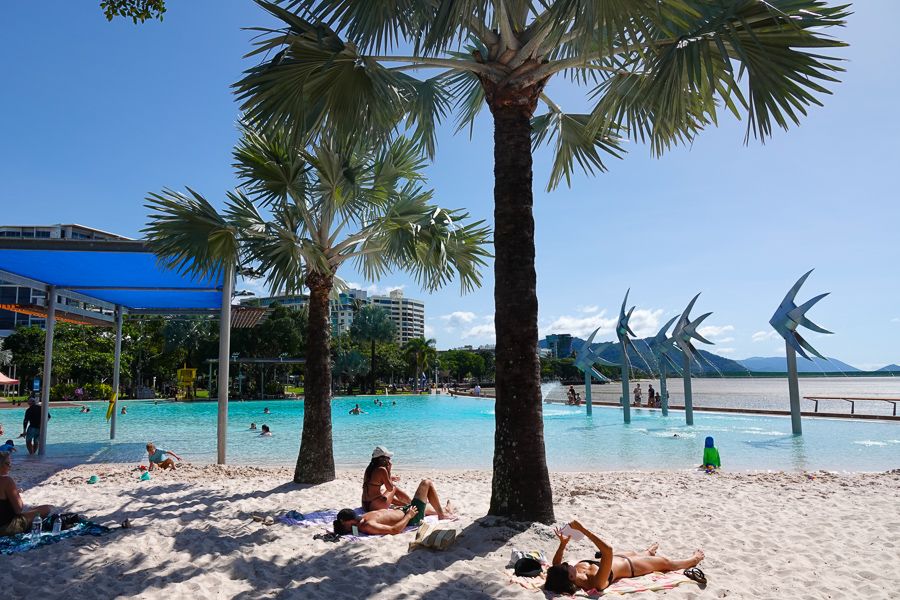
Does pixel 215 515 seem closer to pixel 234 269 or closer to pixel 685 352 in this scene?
pixel 234 269

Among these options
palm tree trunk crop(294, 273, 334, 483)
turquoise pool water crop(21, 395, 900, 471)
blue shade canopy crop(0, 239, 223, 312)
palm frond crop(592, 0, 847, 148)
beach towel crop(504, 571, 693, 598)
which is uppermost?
palm frond crop(592, 0, 847, 148)

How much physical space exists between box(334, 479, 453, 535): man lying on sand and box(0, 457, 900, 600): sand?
0.21 metres

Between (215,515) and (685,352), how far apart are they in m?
20.9

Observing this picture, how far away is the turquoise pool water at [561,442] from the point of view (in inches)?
543

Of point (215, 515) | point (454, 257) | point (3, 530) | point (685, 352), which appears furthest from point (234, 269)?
point (685, 352)

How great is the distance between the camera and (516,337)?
219 inches

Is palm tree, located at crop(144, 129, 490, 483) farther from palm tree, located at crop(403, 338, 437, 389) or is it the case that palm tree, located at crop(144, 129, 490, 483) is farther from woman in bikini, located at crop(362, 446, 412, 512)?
palm tree, located at crop(403, 338, 437, 389)

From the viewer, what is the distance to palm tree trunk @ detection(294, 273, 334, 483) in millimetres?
8789

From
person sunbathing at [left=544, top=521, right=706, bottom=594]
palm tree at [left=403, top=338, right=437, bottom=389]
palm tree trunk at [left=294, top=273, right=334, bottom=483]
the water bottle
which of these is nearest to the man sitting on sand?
palm tree trunk at [left=294, top=273, right=334, bottom=483]

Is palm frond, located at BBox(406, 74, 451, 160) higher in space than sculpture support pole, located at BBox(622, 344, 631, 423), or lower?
higher

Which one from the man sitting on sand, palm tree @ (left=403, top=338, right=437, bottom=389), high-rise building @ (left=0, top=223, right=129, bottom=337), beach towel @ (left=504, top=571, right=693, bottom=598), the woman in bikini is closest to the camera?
beach towel @ (left=504, top=571, right=693, bottom=598)

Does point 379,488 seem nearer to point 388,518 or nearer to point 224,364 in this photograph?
point 388,518

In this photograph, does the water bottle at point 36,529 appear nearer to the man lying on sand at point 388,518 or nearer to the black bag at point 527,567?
the man lying on sand at point 388,518

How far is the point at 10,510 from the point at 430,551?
412 cm
